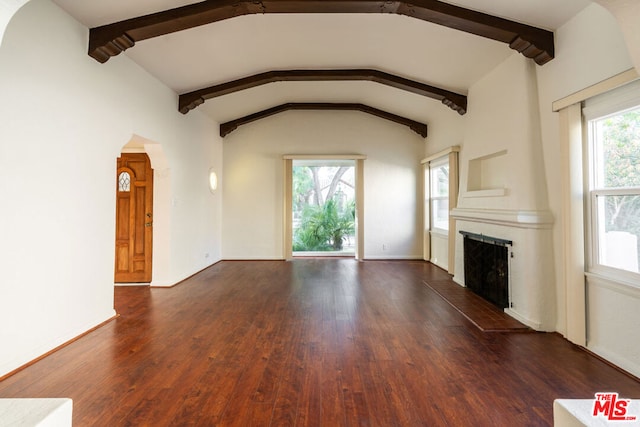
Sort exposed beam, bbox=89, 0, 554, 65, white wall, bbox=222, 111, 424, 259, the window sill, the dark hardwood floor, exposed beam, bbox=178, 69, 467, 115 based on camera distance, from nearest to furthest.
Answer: the dark hardwood floor < exposed beam, bbox=89, 0, 554, 65 < exposed beam, bbox=178, 69, 467, 115 < the window sill < white wall, bbox=222, 111, 424, 259

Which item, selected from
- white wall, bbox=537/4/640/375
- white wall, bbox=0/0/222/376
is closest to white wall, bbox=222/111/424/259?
white wall, bbox=0/0/222/376

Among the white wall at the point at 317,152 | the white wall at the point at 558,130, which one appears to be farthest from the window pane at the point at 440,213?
the white wall at the point at 558,130

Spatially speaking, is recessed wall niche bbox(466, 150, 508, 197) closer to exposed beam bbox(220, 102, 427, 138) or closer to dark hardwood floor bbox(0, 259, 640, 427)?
dark hardwood floor bbox(0, 259, 640, 427)

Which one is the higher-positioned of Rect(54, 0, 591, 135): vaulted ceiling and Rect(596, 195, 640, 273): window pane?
Rect(54, 0, 591, 135): vaulted ceiling

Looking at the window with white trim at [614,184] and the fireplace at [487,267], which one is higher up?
Result: the window with white trim at [614,184]

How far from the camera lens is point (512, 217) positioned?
3.21 m

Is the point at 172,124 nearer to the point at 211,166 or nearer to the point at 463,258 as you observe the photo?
the point at 211,166

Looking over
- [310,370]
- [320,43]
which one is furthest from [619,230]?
[320,43]

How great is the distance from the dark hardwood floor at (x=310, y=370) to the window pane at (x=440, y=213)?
97.0 inches

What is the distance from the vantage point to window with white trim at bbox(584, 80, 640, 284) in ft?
7.32

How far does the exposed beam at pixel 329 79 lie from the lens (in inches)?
180

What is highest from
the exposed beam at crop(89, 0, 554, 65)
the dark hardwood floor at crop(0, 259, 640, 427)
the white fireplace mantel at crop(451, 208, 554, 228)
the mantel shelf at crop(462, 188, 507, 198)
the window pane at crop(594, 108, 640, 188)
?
the exposed beam at crop(89, 0, 554, 65)

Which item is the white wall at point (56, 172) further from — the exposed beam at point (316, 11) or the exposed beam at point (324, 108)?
the exposed beam at point (324, 108)

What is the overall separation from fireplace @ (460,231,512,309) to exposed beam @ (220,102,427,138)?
2.95 meters
